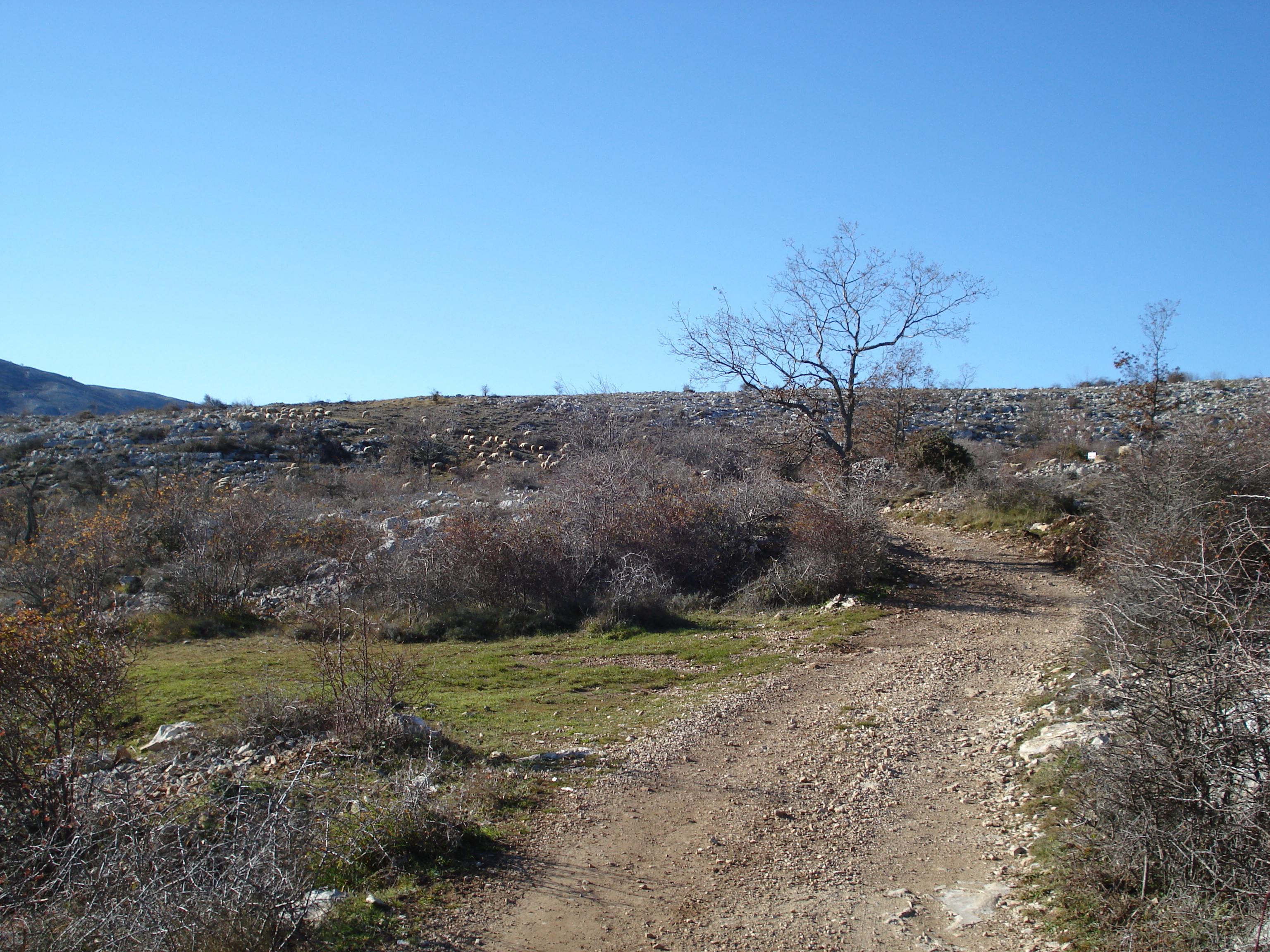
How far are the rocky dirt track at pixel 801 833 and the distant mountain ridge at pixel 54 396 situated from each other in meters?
73.5

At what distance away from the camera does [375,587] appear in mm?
15523

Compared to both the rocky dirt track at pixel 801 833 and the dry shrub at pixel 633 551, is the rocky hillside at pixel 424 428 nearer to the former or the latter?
the dry shrub at pixel 633 551

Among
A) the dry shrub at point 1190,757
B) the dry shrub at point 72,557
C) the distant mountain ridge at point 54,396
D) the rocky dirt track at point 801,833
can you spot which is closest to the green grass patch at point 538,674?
the rocky dirt track at point 801,833

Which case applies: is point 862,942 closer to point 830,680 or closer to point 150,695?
point 830,680

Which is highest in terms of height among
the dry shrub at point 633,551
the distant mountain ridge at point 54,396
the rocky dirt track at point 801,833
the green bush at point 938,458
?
the distant mountain ridge at point 54,396

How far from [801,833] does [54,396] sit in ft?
307

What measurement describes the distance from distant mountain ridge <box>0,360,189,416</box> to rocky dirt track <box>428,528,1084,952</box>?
241 feet

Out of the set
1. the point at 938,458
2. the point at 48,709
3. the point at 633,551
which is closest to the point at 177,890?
the point at 48,709

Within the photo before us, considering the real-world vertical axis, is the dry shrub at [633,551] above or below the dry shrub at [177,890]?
above

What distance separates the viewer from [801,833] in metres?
5.72

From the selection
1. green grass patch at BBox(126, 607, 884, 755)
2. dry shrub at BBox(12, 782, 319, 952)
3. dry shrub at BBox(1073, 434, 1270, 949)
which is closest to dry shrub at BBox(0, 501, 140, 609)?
green grass patch at BBox(126, 607, 884, 755)

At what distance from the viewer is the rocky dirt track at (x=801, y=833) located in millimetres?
4547

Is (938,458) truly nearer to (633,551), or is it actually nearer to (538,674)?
(633,551)

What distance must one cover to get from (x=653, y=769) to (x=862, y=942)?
278cm
